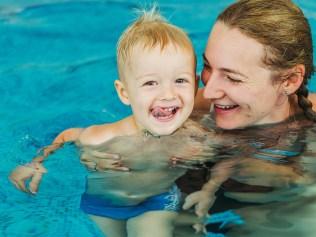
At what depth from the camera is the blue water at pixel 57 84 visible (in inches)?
157

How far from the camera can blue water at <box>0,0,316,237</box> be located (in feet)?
13.1

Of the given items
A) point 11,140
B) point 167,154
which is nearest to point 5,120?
point 11,140

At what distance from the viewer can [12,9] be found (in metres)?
7.60

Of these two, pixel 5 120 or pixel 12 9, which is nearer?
pixel 5 120

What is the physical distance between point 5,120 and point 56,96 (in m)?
0.61

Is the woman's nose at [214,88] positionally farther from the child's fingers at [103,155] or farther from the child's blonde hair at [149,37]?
the child's fingers at [103,155]

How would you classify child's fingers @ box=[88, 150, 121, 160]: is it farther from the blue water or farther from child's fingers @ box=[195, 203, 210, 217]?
child's fingers @ box=[195, 203, 210, 217]

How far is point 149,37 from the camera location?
12.0ft

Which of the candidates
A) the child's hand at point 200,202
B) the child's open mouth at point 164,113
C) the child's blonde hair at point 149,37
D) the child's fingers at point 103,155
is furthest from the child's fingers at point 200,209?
the child's blonde hair at point 149,37

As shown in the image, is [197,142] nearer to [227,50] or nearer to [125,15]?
[227,50]

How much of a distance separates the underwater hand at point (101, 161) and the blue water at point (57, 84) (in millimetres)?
124

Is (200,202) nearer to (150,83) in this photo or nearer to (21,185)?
(150,83)

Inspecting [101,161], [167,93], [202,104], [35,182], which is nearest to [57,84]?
[202,104]

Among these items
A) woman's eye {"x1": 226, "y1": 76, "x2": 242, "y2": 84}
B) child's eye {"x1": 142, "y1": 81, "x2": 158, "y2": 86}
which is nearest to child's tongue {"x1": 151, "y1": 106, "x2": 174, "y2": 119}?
child's eye {"x1": 142, "y1": 81, "x2": 158, "y2": 86}
